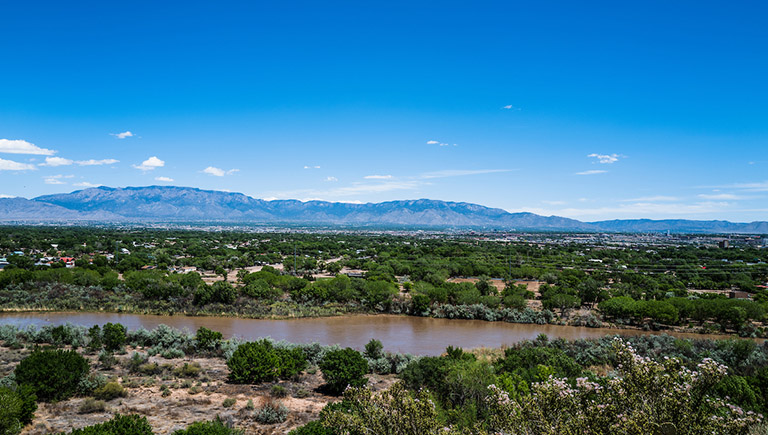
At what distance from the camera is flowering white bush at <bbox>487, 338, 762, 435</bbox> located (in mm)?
4574

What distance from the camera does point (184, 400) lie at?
13188 millimetres

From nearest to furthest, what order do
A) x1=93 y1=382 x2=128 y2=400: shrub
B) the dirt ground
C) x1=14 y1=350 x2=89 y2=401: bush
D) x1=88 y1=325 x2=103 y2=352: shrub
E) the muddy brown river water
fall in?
the dirt ground, x1=14 y1=350 x2=89 y2=401: bush, x1=93 y1=382 x2=128 y2=400: shrub, x1=88 y1=325 x2=103 y2=352: shrub, the muddy brown river water

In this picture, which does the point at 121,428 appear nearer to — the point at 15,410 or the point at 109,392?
the point at 15,410

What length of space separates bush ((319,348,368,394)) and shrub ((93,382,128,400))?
6046mm

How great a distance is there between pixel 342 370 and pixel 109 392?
6.85 meters

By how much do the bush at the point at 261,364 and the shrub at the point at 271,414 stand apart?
3016mm

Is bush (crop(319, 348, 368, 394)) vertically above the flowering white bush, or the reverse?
the flowering white bush

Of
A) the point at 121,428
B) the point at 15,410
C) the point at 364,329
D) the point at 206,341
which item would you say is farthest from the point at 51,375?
the point at 364,329

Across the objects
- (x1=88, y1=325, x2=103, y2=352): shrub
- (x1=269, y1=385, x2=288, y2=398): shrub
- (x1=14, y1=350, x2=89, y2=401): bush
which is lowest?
(x1=269, y1=385, x2=288, y2=398): shrub

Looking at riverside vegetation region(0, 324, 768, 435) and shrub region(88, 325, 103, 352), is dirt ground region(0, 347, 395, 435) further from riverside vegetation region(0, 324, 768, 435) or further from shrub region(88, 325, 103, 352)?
shrub region(88, 325, 103, 352)

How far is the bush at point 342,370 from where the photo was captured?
14.4 meters

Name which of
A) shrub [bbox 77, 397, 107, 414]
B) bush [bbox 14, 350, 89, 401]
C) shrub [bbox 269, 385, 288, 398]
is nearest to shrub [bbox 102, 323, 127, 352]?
bush [bbox 14, 350, 89, 401]

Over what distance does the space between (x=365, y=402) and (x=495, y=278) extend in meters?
48.2

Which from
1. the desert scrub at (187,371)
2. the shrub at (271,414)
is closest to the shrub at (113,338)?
the desert scrub at (187,371)
